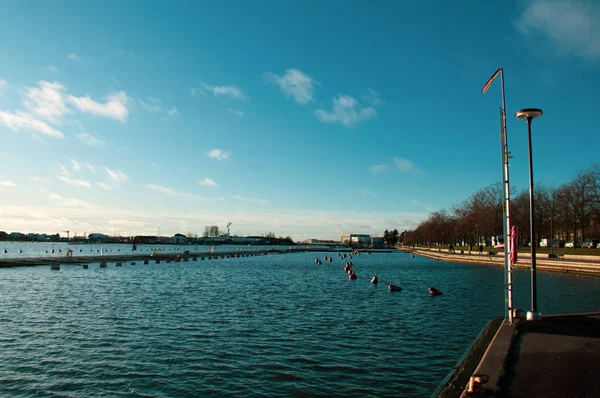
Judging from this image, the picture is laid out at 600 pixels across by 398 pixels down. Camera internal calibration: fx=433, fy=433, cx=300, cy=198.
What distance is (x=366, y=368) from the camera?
14.8 metres

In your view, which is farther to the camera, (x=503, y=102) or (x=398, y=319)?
(x=398, y=319)

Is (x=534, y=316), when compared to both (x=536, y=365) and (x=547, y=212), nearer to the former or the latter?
(x=536, y=365)

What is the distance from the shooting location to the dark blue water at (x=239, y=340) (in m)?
13.3

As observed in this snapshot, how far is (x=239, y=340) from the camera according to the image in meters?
18.8

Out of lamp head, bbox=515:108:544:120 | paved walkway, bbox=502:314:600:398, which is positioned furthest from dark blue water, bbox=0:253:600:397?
lamp head, bbox=515:108:544:120

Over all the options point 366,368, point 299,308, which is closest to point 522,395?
point 366,368

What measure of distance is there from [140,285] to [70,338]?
23.7 metres

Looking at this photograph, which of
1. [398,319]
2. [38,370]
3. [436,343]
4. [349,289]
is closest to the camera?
[38,370]

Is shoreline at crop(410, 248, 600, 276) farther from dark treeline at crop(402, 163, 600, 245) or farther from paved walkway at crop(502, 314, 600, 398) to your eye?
paved walkway at crop(502, 314, 600, 398)

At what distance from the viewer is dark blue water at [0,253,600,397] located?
43.5ft

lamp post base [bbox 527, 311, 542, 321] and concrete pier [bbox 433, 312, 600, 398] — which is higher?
lamp post base [bbox 527, 311, 542, 321]

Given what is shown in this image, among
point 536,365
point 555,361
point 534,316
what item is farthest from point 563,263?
point 536,365

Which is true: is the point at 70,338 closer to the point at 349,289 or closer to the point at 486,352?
the point at 486,352

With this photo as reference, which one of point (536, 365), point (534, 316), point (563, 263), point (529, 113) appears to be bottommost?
point (536, 365)
